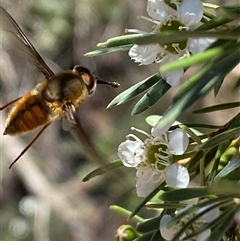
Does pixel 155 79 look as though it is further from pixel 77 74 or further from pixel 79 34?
pixel 79 34

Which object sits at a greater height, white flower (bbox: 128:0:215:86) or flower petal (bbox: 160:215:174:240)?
white flower (bbox: 128:0:215:86)

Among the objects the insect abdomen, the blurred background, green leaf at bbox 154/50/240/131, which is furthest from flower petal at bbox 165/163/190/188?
the blurred background

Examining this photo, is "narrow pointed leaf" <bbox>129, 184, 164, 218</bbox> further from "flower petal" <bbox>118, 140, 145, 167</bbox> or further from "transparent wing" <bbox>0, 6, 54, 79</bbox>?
"transparent wing" <bbox>0, 6, 54, 79</bbox>

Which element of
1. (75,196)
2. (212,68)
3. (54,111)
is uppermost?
(212,68)

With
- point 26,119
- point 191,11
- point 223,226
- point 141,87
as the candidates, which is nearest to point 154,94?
point 141,87

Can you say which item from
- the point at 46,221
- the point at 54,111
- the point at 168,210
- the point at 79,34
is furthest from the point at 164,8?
the point at 79,34

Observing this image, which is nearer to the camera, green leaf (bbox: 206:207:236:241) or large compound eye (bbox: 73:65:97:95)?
green leaf (bbox: 206:207:236:241)

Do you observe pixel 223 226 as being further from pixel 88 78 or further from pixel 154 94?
pixel 88 78
